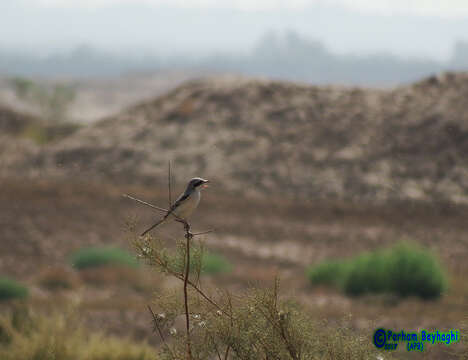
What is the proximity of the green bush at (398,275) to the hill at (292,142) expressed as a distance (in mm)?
10547

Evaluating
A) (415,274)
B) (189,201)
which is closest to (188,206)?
(189,201)

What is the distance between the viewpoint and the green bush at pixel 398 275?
1263 centimetres

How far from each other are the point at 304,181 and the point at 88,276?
1321 cm

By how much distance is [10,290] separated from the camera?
12.0 meters

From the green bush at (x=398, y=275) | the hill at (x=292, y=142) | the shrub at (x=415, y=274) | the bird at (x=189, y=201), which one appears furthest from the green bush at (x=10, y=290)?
the hill at (x=292, y=142)

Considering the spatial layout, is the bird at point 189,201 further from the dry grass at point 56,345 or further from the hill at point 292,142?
the hill at point 292,142

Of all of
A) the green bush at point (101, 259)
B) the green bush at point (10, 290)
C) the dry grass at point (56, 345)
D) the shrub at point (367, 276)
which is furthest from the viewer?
the green bush at point (101, 259)

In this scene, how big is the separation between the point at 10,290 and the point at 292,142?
1897 cm

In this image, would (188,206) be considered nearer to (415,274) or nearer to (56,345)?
(56,345)

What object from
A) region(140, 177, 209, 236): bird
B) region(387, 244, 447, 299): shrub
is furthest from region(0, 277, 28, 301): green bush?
region(140, 177, 209, 236): bird

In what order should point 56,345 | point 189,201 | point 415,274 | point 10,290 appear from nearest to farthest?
point 189,201, point 56,345, point 10,290, point 415,274

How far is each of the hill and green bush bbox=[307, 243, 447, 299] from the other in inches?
415

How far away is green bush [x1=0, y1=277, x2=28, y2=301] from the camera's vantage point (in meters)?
11.9

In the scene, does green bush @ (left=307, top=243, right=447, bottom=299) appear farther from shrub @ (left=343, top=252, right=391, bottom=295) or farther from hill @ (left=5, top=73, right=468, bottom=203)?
hill @ (left=5, top=73, right=468, bottom=203)
